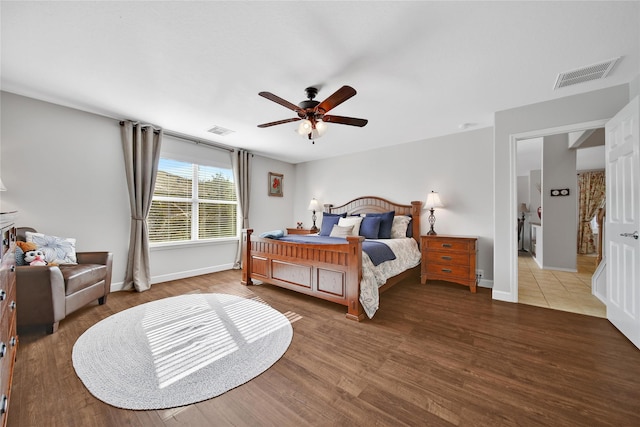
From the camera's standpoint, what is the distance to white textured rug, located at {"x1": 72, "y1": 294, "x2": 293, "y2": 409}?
1.51 metres

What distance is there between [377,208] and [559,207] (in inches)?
141

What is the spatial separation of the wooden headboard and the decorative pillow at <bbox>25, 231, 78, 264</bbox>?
13.7 ft

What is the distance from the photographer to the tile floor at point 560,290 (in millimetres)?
2855

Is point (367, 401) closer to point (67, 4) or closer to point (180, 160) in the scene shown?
point (67, 4)

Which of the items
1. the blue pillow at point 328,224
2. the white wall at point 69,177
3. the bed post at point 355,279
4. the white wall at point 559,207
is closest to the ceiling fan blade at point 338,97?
the bed post at point 355,279

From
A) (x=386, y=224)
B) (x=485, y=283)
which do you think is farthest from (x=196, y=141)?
(x=485, y=283)

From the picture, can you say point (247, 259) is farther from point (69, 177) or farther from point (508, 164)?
point (508, 164)

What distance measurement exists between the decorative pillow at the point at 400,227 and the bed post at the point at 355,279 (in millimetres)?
1941

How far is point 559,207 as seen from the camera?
4754mm

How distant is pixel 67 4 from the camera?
1583mm

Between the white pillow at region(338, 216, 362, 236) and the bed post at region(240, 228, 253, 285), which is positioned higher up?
the white pillow at region(338, 216, 362, 236)

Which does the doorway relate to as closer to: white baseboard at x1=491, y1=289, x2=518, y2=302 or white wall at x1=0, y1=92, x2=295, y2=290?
white baseboard at x1=491, y1=289, x2=518, y2=302

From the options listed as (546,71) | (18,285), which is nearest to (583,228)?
(546,71)

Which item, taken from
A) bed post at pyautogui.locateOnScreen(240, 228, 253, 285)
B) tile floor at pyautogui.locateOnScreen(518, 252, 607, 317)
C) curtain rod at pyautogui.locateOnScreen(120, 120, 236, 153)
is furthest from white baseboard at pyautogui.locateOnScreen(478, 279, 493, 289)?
curtain rod at pyautogui.locateOnScreen(120, 120, 236, 153)
